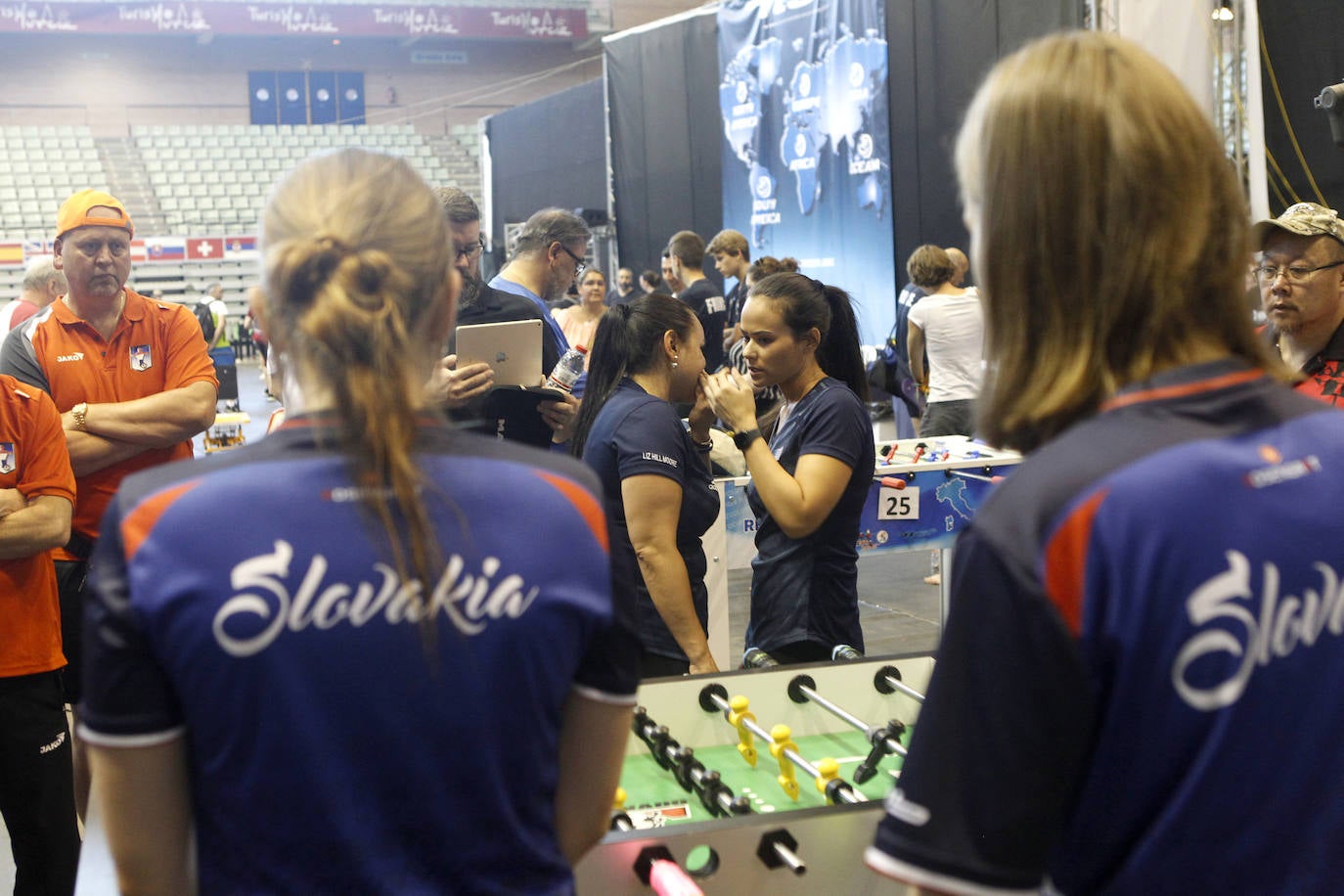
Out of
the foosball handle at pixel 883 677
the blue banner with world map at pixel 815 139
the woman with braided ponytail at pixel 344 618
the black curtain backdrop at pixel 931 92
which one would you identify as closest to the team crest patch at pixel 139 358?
the foosball handle at pixel 883 677

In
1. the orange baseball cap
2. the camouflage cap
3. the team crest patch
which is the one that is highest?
the orange baseball cap

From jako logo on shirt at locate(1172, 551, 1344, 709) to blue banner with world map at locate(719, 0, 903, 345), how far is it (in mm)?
7217

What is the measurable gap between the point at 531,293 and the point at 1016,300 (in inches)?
107

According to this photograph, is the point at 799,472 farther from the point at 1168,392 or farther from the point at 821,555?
the point at 1168,392

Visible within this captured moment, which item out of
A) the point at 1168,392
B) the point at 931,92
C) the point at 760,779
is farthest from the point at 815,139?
the point at 1168,392

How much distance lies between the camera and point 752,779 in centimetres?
190

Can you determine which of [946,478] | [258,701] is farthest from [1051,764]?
[946,478]

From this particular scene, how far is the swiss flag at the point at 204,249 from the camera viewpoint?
19.9m

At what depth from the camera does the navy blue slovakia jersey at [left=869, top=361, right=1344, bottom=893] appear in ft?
2.54

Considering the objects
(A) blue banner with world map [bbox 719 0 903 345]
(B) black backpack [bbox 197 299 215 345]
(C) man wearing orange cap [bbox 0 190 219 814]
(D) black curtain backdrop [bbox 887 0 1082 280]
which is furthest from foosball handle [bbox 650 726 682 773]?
(B) black backpack [bbox 197 299 215 345]

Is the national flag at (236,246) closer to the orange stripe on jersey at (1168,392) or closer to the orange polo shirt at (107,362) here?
the orange polo shirt at (107,362)

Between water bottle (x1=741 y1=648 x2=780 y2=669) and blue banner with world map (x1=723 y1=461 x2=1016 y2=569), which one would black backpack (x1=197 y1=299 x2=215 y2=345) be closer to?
blue banner with world map (x1=723 y1=461 x2=1016 y2=569)

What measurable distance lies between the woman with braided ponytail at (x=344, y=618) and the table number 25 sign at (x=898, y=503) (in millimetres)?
3389

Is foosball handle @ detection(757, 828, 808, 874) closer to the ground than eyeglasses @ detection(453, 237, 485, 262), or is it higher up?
closer to the ground
